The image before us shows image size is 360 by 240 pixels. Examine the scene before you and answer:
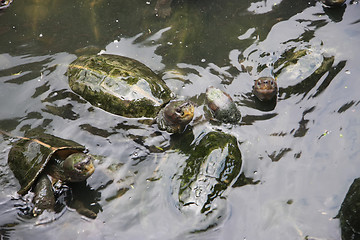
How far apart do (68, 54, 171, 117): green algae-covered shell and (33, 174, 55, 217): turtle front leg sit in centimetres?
129

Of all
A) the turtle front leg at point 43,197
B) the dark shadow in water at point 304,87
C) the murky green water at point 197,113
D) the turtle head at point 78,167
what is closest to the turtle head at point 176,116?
the murky green water at point 197,113

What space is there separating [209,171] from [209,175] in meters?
0.05

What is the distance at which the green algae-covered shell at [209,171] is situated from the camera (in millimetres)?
3848

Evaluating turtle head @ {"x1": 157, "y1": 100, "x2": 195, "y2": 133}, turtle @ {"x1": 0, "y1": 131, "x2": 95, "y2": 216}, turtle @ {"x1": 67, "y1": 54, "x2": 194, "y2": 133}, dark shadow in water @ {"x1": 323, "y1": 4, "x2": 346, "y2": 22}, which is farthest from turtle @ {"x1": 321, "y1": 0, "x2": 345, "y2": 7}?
turtle @ {"x1": 0, "y1": 131, "x2": 95, "y2": 216}

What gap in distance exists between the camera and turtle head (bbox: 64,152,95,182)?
13.0ft

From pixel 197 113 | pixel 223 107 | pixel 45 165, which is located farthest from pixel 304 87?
pixel 45 165

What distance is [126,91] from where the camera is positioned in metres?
4.64

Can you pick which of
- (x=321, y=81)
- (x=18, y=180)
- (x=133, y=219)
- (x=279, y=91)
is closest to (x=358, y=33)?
(x=321, y=81)

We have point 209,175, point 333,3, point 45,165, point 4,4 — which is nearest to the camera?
point 209,175

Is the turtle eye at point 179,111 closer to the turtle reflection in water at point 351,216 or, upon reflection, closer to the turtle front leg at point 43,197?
the turtle front leg at point 43,197

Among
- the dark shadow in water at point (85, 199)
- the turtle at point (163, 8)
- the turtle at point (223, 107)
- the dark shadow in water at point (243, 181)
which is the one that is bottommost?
the dark shadow in water at point (243, 181)

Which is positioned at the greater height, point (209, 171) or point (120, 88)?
point (120, 88)

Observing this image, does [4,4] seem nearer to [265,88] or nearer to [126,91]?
[126,91]

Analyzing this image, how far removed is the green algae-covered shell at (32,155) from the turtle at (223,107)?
181cm
